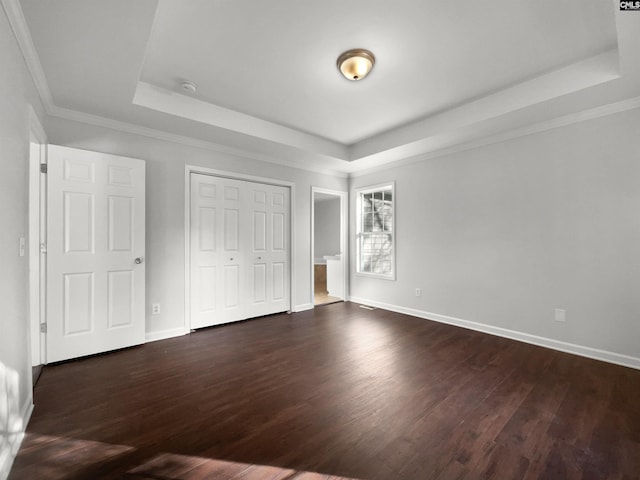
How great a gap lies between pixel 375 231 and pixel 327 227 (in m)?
3.10

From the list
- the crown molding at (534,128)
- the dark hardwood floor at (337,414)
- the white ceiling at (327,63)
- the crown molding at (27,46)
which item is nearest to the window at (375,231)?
the crown molding at (534,128)

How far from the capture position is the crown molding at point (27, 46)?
1646 millimetres

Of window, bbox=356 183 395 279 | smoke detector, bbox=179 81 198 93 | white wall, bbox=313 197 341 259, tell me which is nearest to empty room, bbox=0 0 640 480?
smoke detector, bbox=179 81 198 93

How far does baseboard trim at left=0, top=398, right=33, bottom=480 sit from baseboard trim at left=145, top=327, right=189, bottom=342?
142 cm

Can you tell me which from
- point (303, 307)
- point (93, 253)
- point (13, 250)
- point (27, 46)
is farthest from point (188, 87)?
Result: point (303, 307)

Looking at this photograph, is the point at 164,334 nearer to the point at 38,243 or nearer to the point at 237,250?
the point at 237,250

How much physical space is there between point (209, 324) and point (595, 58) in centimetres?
495

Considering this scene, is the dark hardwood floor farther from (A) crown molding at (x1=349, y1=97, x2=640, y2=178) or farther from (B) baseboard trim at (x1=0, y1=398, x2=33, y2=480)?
(A) crown molding at (x1=349, y1=97, x2=640, y2=178)

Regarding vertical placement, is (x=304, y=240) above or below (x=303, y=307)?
above

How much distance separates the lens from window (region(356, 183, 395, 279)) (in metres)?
5.04

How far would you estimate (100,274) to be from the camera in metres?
3.01

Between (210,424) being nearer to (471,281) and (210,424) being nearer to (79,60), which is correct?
(79,60)

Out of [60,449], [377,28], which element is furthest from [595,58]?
[60,449]

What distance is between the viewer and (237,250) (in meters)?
4.23
